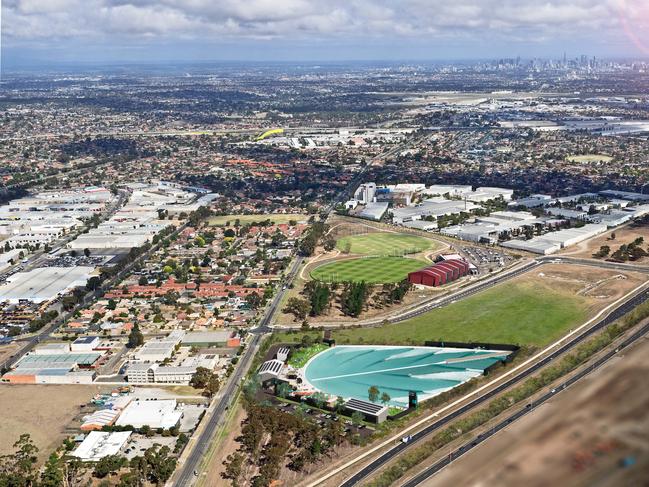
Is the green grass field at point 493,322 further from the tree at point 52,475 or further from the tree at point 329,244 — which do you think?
the tree at point 52,475

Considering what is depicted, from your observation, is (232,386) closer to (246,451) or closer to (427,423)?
(246,451)

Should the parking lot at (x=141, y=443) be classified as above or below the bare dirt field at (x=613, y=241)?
below

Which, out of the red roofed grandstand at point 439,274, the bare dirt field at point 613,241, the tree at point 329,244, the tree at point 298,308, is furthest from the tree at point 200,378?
the bare dirt field at point 613,241

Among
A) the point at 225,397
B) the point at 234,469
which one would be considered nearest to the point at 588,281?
the point at 225,397

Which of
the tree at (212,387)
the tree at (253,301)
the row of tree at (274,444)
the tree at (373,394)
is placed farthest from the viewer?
the tree at (253,301)

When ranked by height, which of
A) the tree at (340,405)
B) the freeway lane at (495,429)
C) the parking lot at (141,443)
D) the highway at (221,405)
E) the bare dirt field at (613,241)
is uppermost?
the bare dirt field at (613,241)

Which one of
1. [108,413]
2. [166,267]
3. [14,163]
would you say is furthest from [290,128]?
[108,413]

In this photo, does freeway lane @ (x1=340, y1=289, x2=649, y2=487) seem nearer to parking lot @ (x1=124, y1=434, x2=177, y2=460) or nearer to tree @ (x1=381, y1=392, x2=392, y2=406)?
tree @ (x1=381, y1=392, x2=392, y2=406)

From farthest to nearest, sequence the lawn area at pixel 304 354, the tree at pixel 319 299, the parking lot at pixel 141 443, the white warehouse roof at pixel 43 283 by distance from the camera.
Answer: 1. the white warehouse roof at pixel 43 283
2. the tree at pixel 319 299
3. the lawn area at pixel 304 354
4. the parking lot at pixel 141 443
